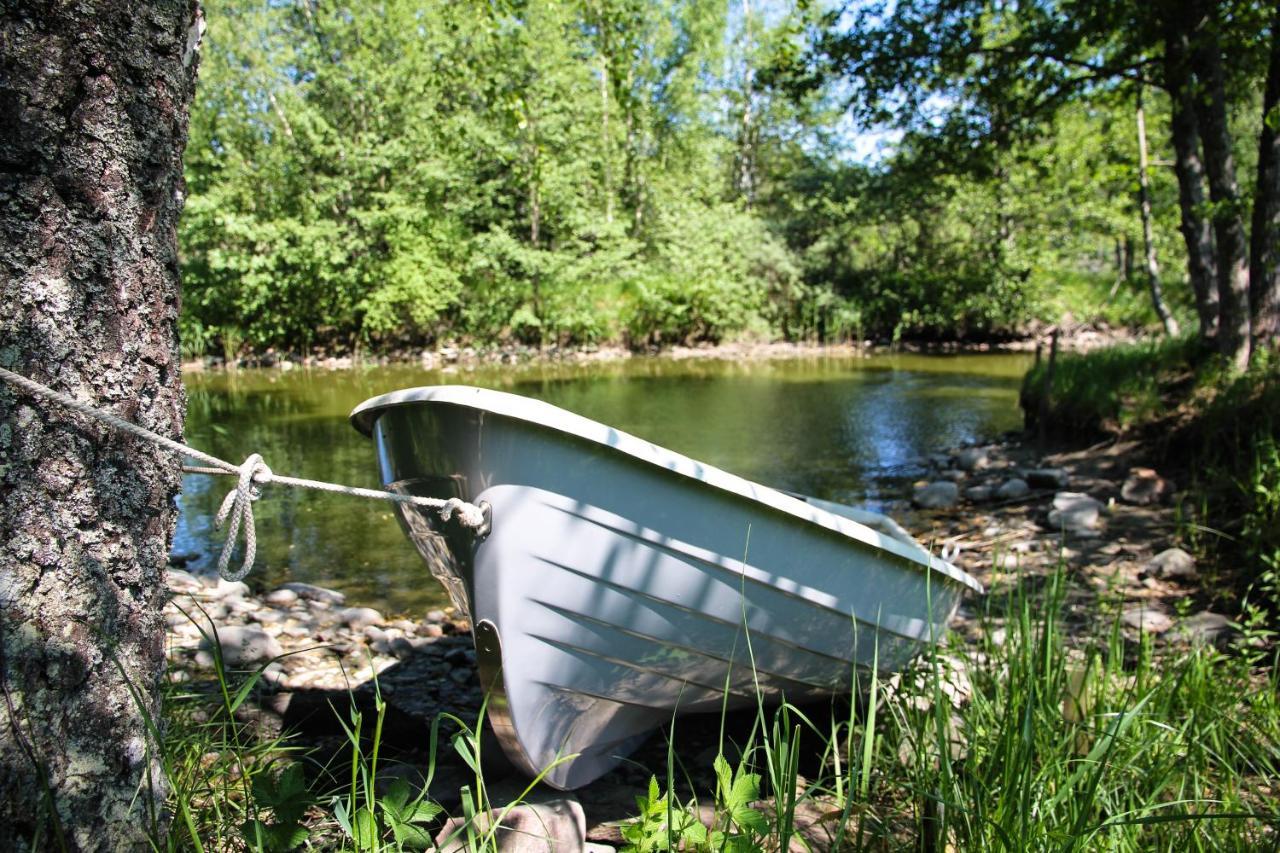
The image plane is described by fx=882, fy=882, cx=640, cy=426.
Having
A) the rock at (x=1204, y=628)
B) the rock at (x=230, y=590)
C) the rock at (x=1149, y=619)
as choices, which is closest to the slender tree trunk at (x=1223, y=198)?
the rock at (x=1149, y=619)

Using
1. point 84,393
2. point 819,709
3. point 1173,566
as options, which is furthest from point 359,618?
point 1173,566

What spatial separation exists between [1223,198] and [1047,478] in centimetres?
237

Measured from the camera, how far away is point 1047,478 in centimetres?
674

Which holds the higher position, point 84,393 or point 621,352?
point 84,393

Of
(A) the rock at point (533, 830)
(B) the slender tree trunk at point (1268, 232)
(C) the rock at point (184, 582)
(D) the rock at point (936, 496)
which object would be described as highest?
(B) the slender tree trunk at point (1268, 232)

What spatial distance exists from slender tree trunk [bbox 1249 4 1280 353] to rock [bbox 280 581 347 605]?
6.08m

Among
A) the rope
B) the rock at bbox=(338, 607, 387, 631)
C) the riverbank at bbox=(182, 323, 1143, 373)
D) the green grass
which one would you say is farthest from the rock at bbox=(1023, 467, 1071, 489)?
the riverbank at bbox=(182, 323, 1143, 373)

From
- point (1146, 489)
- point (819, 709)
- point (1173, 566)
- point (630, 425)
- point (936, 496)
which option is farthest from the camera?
point (630, 425)

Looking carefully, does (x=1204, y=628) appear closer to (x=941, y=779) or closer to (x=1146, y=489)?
(x=941, y=779)

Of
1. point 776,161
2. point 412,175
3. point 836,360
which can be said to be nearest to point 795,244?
point 836,360

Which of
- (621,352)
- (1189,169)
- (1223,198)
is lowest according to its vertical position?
(621,352)

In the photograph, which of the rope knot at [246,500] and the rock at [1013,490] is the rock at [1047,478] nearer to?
the rock at [1013,490]

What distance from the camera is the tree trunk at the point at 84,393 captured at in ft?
4.62

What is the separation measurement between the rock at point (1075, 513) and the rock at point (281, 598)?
447 cm
